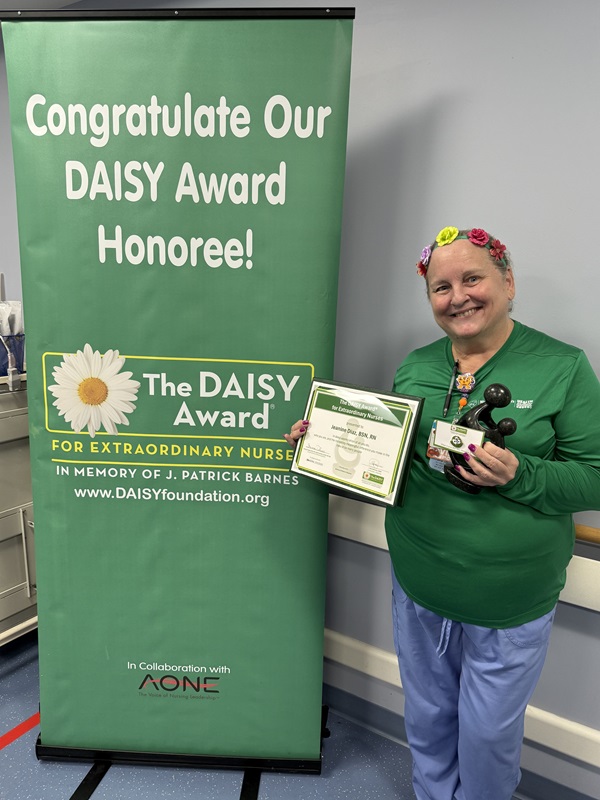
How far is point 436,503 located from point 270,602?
674 millimetres

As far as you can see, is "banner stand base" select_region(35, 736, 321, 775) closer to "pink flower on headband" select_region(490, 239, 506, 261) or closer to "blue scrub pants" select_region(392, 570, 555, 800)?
"blue scrub pants" select_region(392, 570, 555, 800)

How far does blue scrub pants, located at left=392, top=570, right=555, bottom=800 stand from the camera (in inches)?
49.1

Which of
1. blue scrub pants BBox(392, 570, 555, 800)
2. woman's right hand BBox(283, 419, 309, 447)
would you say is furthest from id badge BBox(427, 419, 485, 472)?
blue scrub pants BBox(392, 570, 555, 800)

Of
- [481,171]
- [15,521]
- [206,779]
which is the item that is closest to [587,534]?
[481,171]

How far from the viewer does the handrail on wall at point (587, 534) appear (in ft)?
4.71

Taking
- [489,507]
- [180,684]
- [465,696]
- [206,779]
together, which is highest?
[489,507]

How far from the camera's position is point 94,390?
1540 mm

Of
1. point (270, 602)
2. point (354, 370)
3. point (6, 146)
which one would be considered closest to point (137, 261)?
point (354, 370)

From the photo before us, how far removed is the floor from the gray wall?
1.62 feet

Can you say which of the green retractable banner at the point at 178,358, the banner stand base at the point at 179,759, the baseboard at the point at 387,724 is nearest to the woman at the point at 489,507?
the green retractable banner at the point at 178,358

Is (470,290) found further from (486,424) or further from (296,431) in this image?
(296,431)

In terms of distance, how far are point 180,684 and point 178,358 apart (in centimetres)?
104

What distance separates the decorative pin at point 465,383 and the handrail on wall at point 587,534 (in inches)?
23.0

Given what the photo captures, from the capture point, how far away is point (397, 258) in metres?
1.72
